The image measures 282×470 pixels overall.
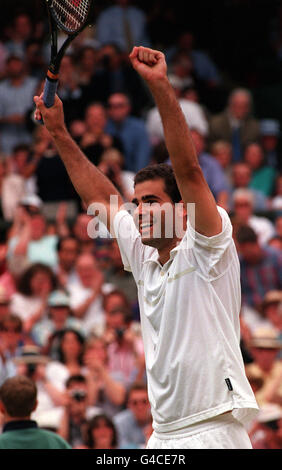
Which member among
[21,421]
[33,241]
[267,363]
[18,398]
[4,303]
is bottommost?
[21,421]

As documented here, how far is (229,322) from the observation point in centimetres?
417

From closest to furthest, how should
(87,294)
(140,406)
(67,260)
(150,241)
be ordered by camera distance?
(150,241)
(140,406)
(87,294)
(67,260)

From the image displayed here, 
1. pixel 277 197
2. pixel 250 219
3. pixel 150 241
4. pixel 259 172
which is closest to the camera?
pixel 150 241

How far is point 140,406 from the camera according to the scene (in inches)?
332

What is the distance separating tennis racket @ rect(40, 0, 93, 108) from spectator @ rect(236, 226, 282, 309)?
5.73 meters

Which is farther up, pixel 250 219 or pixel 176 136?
pixel 250 219

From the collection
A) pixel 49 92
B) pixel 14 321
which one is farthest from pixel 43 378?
pixel 49 92

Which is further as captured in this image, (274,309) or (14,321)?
(274,309)

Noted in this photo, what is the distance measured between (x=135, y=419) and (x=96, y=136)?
4.48 m

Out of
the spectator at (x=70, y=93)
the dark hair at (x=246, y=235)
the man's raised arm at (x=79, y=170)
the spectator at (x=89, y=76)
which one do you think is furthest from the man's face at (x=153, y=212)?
the spectator at (x=89, y=76)

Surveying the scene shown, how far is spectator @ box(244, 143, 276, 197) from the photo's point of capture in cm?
1246

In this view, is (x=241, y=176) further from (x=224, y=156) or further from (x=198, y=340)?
(x=198, y=340)
